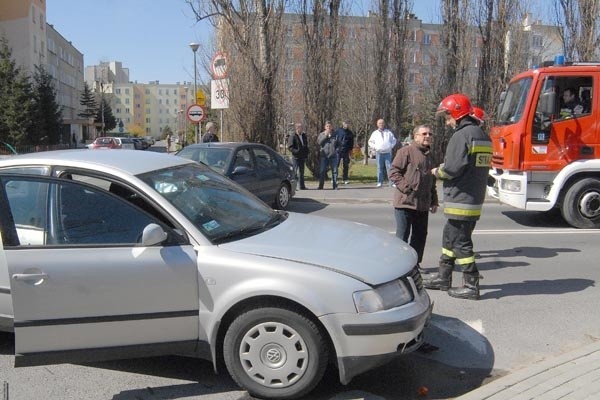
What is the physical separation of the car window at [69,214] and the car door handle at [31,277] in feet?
0.80

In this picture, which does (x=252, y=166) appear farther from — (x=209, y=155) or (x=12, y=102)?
(x=12, y=102)

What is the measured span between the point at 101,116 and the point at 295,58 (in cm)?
7175

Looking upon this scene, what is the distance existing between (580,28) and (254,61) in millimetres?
11114

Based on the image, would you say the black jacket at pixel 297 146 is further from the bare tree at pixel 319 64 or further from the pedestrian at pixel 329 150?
the bare tree at pixel 319 64

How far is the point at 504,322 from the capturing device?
5.15 meters

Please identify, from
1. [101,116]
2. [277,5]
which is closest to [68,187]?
[277,5]

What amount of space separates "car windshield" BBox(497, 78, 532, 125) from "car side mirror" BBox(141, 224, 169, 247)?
316 inches

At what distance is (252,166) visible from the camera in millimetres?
11266

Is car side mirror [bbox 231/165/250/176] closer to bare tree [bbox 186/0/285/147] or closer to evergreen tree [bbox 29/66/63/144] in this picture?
bare tree [bbox 186/0/285/147]

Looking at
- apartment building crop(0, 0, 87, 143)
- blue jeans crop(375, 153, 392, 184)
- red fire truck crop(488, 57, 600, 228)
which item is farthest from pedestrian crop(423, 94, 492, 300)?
apartment building crop(0, 0, 87, 143)

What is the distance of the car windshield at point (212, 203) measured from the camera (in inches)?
154

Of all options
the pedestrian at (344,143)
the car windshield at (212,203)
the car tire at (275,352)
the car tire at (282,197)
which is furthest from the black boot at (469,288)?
the pedestrian at (344,143)

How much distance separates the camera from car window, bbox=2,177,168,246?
3727mm

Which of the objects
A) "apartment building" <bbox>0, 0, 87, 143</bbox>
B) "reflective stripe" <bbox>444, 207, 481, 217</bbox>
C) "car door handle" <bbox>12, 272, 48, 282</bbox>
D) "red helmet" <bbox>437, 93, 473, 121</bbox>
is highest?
"apartment building" <bbox>0, 0, 87, 143</bbox>
